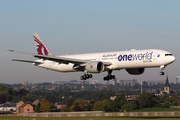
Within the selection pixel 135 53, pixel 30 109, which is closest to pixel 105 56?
pixel 135 53

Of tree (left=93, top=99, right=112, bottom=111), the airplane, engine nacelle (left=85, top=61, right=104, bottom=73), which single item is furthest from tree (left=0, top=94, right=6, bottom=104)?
engine nacelle (left=85, top=61, right=104, bottom=73)

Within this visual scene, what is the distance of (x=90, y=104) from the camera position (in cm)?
19200

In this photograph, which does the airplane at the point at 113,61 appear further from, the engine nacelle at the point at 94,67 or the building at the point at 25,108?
the building at the point at 25,108

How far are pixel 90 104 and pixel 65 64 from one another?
12977 cm

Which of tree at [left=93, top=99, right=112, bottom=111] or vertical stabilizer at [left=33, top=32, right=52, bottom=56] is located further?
tree at [left=93, top=99, right=112, bottom=111]

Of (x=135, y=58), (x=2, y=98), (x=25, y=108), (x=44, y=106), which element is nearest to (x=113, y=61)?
(x=135, y=58)

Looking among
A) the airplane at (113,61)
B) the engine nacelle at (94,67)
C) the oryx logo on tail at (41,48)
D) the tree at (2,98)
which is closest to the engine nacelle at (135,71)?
the airplane at (113,61)

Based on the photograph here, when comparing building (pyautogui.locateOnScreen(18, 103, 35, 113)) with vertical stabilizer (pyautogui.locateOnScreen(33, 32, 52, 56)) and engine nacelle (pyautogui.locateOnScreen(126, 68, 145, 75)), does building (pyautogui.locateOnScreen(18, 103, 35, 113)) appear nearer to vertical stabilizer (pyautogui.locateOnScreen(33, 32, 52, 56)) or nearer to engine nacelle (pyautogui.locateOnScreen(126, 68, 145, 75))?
vertical stabilizer (pyautogui.locateOnScreen(33, 32, 52, 56))

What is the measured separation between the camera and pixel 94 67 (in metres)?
57.1

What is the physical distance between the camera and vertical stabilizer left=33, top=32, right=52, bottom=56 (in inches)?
2758

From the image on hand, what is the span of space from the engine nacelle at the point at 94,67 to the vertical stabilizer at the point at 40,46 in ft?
49.8

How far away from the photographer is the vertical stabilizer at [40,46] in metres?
70.1

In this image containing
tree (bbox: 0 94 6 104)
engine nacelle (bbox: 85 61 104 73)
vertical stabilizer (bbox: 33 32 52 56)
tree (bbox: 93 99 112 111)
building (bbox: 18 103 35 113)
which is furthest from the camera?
tree (bbox: 0 94 6 104)

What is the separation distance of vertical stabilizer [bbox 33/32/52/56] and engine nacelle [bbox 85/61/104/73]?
15.2m
